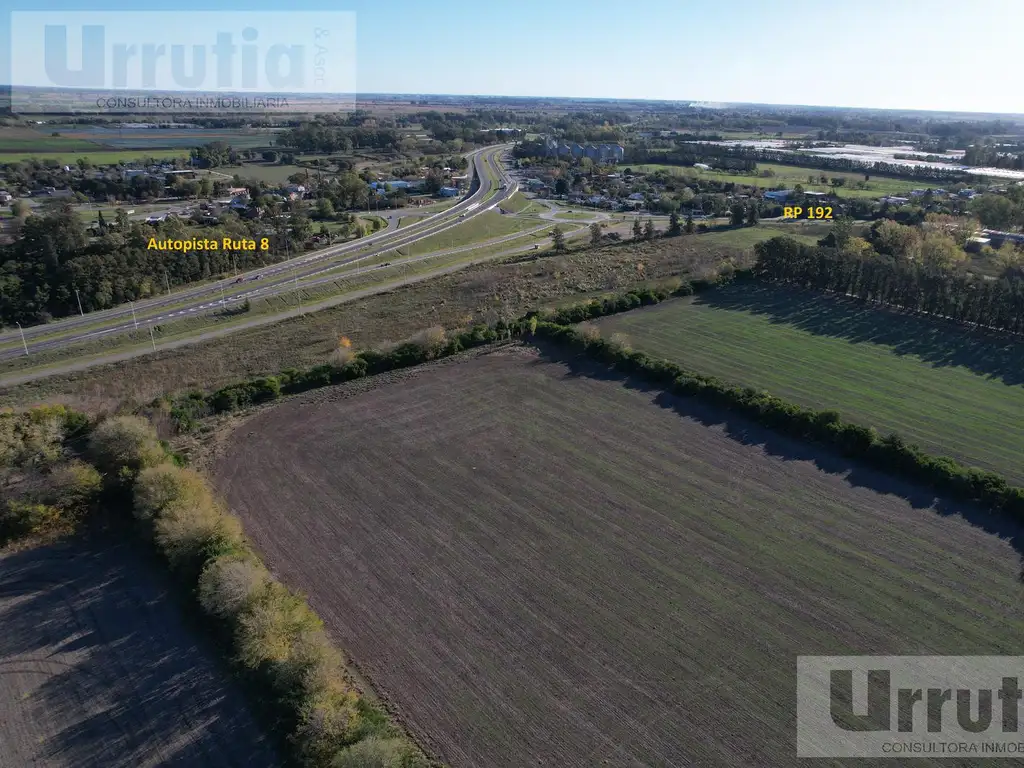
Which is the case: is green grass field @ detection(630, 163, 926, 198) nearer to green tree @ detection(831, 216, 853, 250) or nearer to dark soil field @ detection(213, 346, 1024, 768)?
green tree @ detection(831, 216, 853, 250)

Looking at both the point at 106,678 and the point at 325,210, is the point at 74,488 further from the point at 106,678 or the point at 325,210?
the point at 325,210

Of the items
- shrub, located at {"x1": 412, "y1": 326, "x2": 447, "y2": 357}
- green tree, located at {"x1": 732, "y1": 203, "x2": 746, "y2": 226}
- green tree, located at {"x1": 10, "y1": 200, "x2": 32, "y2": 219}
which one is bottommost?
shrub, located at {"x1": 412, "y1": 326, "x2": 447, "y2": 357}

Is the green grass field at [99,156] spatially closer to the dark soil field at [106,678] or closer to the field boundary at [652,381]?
the field boundary at [652,381]

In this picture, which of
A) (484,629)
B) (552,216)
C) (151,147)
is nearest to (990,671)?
(484,629)

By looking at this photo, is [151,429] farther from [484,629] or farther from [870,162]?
[870,162]

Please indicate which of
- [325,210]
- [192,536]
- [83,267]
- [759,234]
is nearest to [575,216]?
[759,234]

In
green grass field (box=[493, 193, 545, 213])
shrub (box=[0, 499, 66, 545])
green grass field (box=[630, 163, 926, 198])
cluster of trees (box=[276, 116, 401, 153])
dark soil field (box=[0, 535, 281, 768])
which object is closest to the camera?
dark soil field (box=[0, 535, 281, 768])

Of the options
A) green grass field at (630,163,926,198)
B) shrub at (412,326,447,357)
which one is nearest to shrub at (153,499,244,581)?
shrub at (412,326,447,357)
